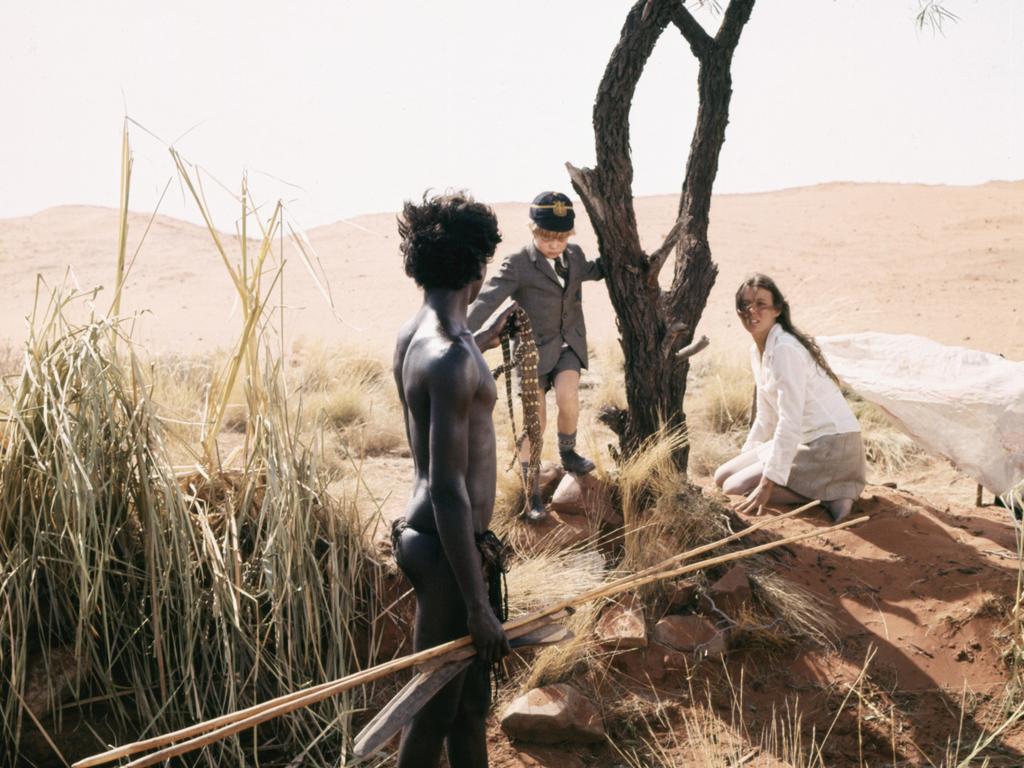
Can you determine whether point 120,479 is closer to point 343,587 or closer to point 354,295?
point 343,587

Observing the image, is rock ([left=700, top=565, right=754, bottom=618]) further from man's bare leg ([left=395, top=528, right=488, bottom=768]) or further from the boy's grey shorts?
man's bare leg ([left=395, top=528, right=488, bottom=768])

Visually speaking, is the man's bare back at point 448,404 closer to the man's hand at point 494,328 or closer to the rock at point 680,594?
the man's hand at point 494,328

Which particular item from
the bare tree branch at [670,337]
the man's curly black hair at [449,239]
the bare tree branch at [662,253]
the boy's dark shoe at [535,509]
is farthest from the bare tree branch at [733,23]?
the man's curly black hair at [449,239]

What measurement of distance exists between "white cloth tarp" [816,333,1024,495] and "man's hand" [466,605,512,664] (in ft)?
11.7

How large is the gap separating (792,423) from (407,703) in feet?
9.65

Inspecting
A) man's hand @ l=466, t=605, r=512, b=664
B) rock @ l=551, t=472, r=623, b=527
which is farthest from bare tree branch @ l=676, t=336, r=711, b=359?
man's hand @ l=466, t=605, r=512, b=664

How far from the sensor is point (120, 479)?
343cm

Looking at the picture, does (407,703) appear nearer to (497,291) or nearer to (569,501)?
(569,501)

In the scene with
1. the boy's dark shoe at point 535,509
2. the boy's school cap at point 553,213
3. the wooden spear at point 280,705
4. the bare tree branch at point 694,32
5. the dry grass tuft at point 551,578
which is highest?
the bare tree branch at point 694,32

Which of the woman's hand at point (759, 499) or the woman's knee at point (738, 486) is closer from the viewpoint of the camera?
the woman's hand at point (759, 499)

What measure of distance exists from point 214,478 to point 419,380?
1.75 meters

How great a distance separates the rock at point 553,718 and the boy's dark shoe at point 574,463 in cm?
133

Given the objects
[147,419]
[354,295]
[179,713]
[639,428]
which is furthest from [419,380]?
[354,295]

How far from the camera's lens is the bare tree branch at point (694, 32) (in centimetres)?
546
